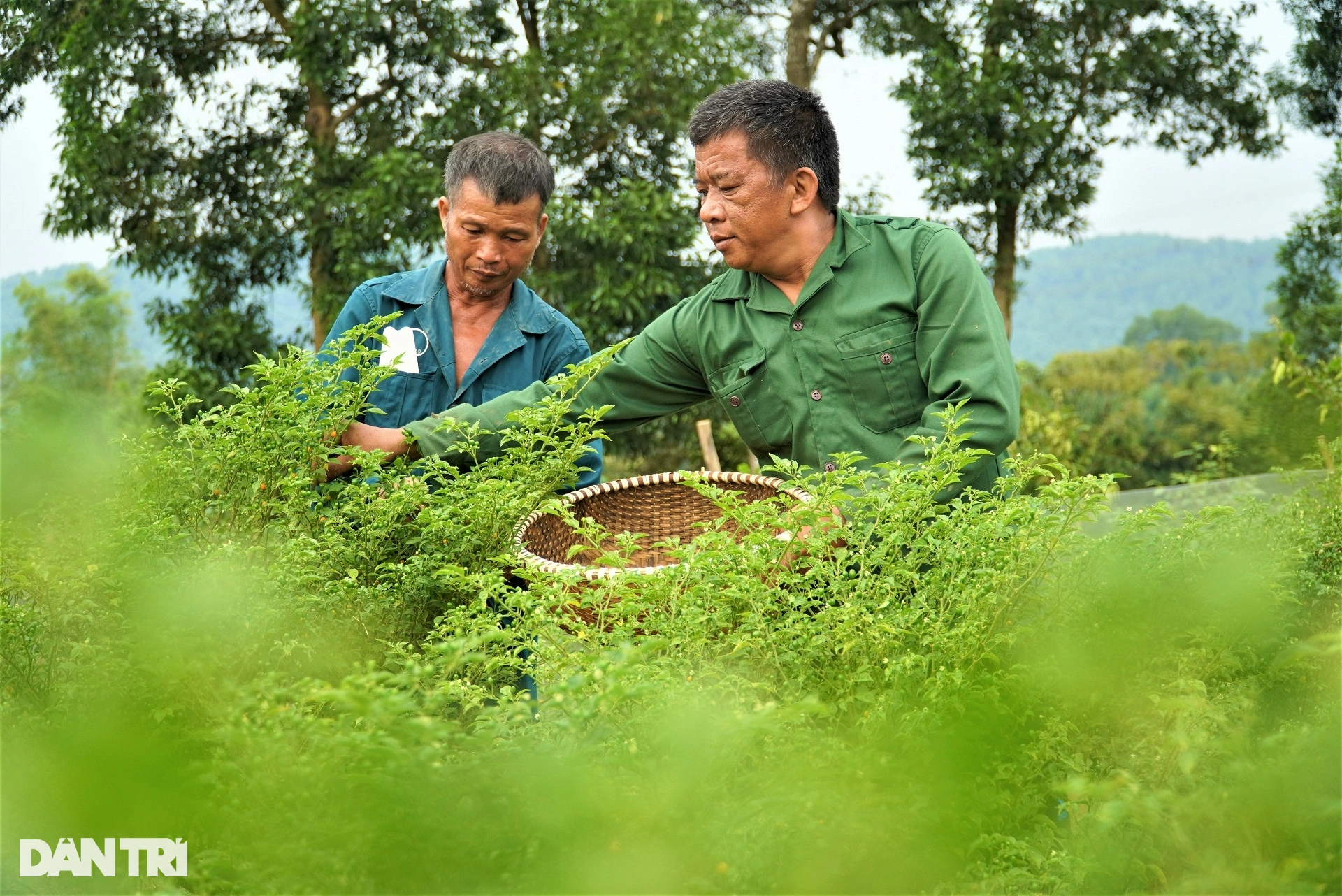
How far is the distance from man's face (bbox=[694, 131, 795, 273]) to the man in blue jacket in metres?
0.49

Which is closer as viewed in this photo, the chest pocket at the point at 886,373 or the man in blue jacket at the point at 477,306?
the chest pocket at the point at 886,373

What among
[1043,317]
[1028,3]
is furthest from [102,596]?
[1043,317]

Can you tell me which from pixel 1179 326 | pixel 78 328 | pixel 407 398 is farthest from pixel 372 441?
pixel 1179 326

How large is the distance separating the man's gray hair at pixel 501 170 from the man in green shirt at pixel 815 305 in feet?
1.49

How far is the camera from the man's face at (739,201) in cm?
258

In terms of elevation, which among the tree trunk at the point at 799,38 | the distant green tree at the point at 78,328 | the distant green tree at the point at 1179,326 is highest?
the distant green tree at the point at 1179,326

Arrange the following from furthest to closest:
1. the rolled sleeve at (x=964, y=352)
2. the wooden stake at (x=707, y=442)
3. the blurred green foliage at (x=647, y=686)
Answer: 1. the wooden stake at (x=707, y=442)
2. the rolled sleeve at (x=964, y=352)
3. the blurred green foliage at (x=647, y=686)

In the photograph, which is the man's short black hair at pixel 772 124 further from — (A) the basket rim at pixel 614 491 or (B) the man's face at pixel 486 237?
(A) the basket rim at pixel 614 491

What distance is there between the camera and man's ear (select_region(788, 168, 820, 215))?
2.64m

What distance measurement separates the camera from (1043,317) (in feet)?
190

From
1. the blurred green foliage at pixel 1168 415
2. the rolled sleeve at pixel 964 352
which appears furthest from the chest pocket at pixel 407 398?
the blurred green foliage at pixel 1168 415

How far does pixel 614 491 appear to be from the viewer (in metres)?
3.06

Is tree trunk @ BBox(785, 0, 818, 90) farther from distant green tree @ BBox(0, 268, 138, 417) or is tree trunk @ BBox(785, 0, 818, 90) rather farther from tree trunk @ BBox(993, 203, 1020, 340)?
distant green tree @ BBox(0, 268, 138, 417)

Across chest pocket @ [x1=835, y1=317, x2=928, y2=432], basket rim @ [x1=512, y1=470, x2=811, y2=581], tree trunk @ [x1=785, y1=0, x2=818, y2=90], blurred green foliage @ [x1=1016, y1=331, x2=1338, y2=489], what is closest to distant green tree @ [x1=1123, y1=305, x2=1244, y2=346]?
blurred green foliage @ [x1=1016, y1=331, x2=1338, y2=489]
